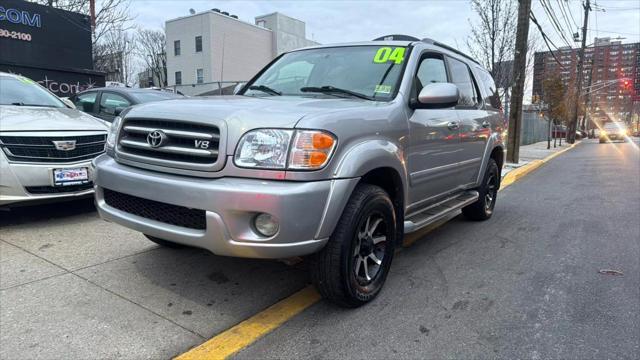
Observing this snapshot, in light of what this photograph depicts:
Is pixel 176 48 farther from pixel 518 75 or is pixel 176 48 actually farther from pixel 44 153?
pixel 44 153

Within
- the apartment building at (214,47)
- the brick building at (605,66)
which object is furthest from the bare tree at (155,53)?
the brick building at (605,66)

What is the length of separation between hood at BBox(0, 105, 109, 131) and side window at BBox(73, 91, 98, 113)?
265 cm

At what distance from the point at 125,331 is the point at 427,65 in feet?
10.3

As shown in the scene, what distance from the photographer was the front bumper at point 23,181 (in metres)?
4.33

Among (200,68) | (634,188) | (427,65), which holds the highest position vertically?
(200,68)

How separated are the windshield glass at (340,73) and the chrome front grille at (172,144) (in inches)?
45.8

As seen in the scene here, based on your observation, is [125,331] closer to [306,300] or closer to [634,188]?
[306,300]

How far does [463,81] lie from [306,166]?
2.99 meters

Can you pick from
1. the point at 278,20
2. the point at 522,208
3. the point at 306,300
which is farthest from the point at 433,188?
the point at 278,20

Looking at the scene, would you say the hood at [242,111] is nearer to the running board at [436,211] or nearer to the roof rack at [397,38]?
the running board at [436,211]

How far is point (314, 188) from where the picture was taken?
2.63 meters

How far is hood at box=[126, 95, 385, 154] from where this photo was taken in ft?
8.82

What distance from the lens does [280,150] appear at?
2639 mm

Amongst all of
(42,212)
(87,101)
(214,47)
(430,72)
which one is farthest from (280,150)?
(214,47)
